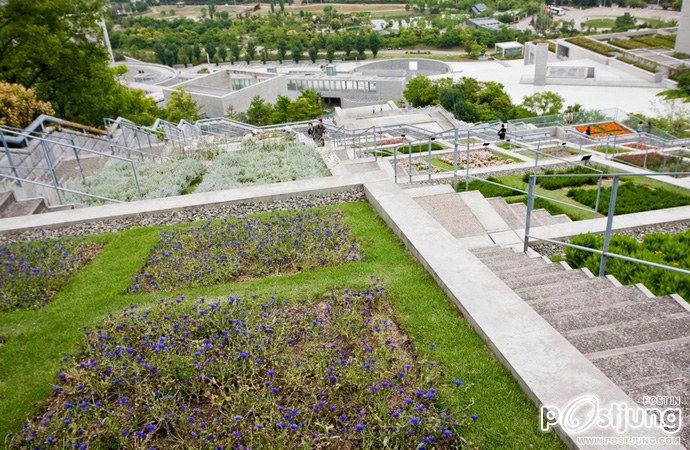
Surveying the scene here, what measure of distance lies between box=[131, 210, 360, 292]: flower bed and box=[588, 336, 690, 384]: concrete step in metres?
3.44

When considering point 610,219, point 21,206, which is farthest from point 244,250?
point 21,206

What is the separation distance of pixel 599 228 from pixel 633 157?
9027mm

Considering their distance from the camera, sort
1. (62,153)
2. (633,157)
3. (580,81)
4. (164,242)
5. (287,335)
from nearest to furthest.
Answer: (287,335) → (164,242) → (62,153) → (633,157) → (580,81)

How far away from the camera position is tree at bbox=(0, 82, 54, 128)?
13.0 metres

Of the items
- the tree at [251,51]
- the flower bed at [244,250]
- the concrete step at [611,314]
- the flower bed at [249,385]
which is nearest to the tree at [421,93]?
the flower bed at [244,250]

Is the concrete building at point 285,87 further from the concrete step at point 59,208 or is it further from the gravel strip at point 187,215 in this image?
the gravel strip at point 187,215

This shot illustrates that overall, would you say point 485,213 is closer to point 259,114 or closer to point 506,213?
point 506,213

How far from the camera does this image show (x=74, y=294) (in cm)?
647

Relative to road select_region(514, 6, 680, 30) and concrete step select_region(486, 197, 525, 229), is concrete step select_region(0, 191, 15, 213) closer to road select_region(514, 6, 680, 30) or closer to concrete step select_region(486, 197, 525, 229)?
concrete step select_region(486, 197, 525, 229)

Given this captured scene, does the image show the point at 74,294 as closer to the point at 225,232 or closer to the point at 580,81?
the point at 225,232

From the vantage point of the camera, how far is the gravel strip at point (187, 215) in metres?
8.52

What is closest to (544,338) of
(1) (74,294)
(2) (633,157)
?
(1) (74,294)

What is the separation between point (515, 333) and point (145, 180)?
370 inches

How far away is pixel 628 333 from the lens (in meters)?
4.41
